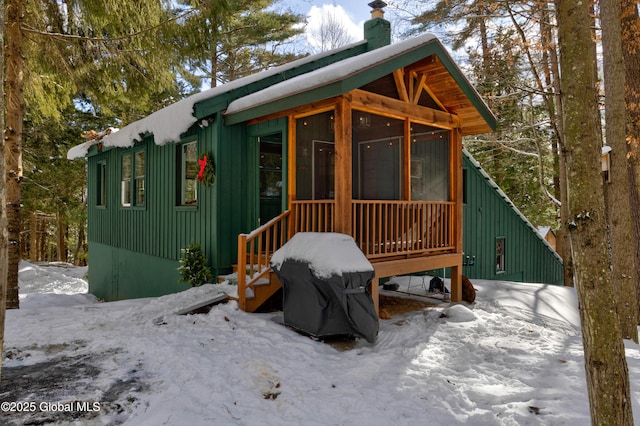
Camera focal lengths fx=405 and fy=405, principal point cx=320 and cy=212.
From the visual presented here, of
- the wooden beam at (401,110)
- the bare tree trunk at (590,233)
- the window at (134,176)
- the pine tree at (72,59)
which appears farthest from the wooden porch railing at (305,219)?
the window at (134,176)

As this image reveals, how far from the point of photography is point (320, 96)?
5.08 meters

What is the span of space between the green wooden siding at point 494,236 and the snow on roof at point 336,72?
17.6ft

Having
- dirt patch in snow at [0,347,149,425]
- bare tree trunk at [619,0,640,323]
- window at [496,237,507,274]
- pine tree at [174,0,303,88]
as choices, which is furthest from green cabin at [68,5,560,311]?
pine tree at [174,0,303,88]

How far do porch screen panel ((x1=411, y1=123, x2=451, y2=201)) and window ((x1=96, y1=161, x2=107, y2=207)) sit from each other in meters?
9.00

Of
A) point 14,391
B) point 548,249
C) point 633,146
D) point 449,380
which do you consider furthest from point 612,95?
point 548,249

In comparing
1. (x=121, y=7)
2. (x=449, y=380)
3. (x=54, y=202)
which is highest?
(x=121, y=7)

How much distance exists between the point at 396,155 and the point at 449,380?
516 centimetres

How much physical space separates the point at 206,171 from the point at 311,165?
191 cm

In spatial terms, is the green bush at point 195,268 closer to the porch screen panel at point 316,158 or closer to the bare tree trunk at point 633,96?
the porch screen panel at point 316,158

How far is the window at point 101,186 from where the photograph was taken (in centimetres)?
1190

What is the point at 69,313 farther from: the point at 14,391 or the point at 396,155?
the point at 396,155

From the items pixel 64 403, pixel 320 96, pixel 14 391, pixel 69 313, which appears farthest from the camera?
pixel 69 313

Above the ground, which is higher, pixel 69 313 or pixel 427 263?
pixel 427 263

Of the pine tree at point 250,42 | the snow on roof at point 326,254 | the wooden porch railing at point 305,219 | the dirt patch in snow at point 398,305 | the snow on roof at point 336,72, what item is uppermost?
the pine tree at point 250,42
